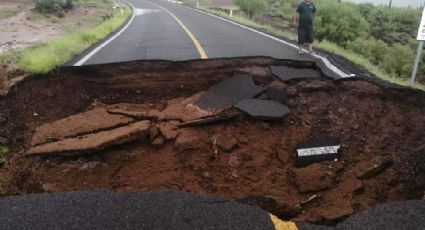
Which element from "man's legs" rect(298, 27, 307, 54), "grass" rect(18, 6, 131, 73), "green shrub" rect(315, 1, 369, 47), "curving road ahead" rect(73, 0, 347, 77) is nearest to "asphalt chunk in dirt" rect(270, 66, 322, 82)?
"curving road ahead" rect(73, 0, 347, 77)

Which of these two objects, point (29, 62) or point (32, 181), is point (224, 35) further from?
point (32, 181)

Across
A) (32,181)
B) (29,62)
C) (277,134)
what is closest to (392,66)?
(277,134)

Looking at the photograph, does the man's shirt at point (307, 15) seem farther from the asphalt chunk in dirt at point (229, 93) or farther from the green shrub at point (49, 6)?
the green shrub at point (49, 6)

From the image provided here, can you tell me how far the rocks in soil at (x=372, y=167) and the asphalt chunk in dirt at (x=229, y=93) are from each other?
6.67 ft

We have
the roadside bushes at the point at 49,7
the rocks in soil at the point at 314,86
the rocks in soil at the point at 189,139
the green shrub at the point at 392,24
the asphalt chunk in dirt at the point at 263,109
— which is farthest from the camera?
the green shrub at the point at 392,24

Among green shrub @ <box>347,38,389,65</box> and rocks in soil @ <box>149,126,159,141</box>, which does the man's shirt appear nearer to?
rocks in soil @ <box>149,126,159,141</box>

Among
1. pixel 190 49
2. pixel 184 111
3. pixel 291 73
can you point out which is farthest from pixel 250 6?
pixel 184 111

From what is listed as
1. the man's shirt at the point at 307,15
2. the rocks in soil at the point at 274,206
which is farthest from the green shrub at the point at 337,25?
the rocks in soil at the point at 274,206

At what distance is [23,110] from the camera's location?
6234 millimetres

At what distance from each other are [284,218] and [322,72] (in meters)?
4.02

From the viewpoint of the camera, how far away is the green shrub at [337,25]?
23344 millimetres

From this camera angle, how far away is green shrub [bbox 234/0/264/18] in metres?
34.3

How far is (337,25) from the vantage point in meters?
23.7

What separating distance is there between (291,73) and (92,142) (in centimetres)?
384
